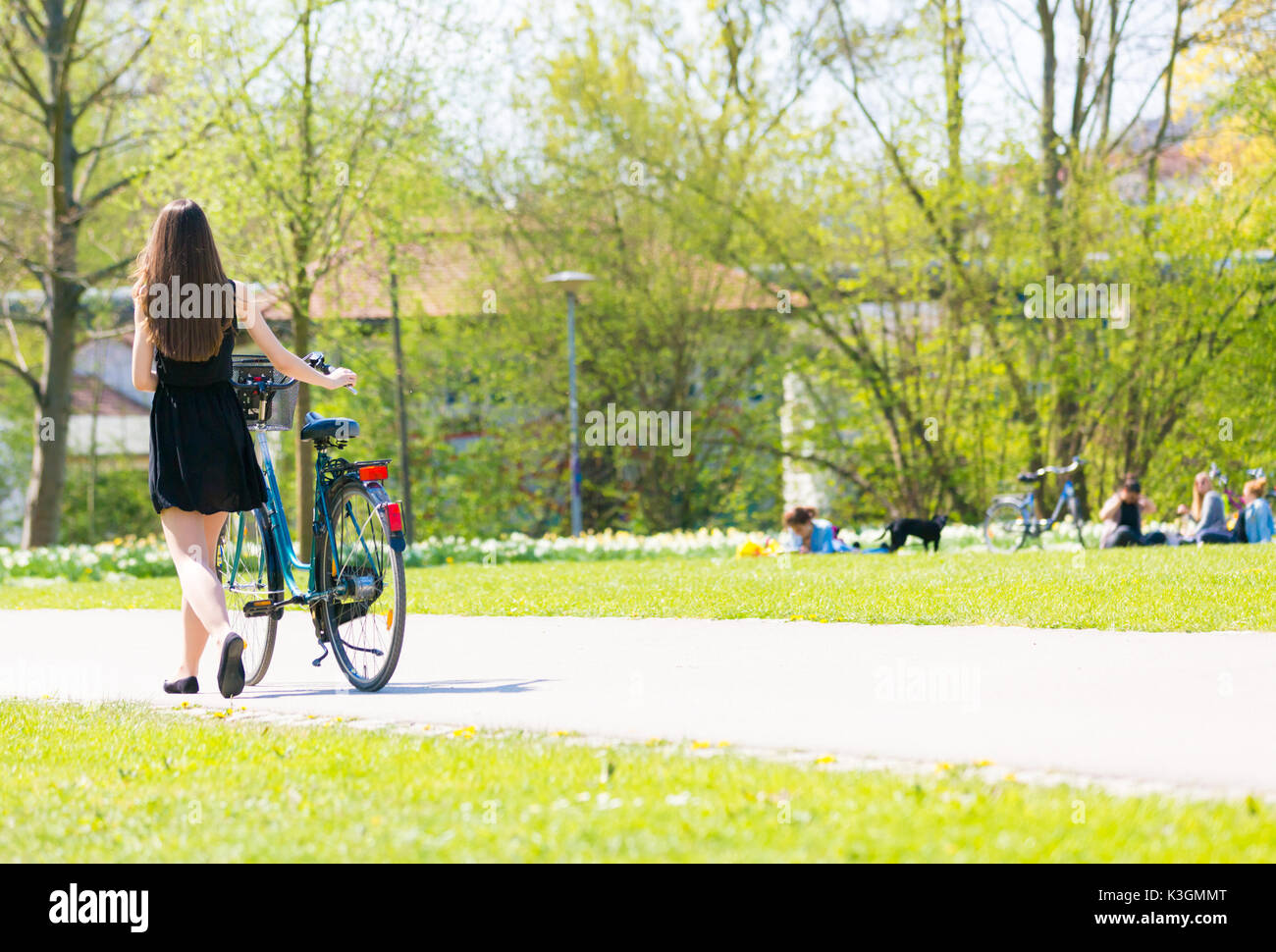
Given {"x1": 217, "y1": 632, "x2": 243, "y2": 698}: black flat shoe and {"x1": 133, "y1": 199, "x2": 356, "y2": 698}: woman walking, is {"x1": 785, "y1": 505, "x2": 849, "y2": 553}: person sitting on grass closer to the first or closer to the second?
{"x1": 133, "y1": 199, "x2": 356, "y2": 698}: woman walking

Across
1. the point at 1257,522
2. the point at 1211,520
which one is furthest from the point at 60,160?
the point at 1257,522

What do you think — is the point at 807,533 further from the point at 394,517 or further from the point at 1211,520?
the point at 394,517

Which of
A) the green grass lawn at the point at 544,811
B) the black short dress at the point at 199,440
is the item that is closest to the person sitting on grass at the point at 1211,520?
the black short dress at the point at 199,440

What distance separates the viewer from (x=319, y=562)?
6465 mm

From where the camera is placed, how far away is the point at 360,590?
247 inches

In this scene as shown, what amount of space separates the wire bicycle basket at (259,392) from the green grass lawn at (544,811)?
5.78 feet

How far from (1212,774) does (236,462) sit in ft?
13.1

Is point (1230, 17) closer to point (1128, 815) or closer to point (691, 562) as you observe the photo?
point (691, 562)

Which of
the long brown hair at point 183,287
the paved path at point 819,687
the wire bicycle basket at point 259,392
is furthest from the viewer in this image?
the wire bicycle basket at point 259,392

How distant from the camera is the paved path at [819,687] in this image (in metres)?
4.55

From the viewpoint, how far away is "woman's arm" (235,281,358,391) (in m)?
6.15

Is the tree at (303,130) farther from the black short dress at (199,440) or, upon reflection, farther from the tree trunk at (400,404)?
the black short dress at (199,440)

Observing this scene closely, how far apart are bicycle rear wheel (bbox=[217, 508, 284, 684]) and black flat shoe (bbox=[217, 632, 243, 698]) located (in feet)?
2.02
